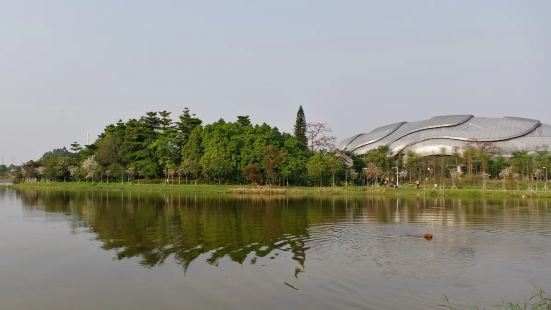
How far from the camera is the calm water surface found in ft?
34.9

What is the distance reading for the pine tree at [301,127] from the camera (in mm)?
90637

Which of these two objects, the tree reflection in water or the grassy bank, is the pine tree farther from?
the tree reflection in water

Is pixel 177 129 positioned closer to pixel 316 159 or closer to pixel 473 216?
pixel 316 159

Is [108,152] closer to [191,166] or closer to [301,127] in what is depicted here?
[191,166]

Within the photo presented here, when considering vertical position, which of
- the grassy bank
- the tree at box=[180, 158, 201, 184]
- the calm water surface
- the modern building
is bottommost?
the calm water surface

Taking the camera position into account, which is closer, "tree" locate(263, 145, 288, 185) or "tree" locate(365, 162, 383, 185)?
"tree" locate(263, 145, 288, 185)

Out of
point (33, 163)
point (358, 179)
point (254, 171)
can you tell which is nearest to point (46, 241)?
point (254, 171)

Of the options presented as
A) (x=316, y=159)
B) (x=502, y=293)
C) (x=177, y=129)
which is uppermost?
(x=177, y=129)

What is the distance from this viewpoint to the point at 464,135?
8975cm

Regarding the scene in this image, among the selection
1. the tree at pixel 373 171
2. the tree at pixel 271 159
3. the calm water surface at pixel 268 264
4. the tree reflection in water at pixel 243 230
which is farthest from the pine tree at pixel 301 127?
the calm water surface at pixel 268 264

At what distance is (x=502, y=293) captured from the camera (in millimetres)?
11039

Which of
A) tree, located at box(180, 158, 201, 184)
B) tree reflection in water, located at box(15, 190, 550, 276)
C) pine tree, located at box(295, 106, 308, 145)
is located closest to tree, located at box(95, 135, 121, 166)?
tree, located at box(180, 158, 201, 184)

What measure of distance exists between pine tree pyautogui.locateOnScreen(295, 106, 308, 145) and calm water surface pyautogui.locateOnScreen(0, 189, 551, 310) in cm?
6626

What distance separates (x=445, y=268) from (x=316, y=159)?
1890 inches
